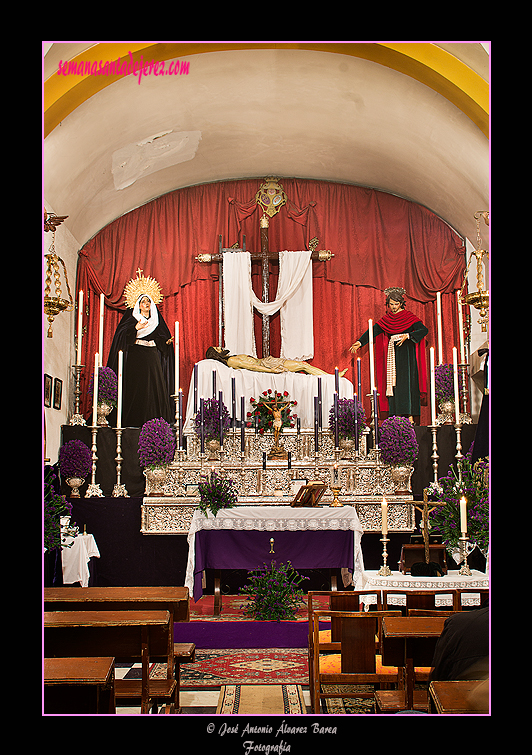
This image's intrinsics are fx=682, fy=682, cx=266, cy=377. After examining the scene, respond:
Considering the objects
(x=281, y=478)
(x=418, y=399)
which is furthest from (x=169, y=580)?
(x=418, y=399)

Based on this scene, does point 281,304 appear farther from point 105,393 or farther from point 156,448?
point 156,448

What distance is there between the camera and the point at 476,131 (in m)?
6.97

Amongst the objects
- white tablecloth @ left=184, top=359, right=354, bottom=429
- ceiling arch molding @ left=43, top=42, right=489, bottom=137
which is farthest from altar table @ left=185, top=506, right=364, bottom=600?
ceiling arch molding @ left=43, top=42, right=489, bottom=137

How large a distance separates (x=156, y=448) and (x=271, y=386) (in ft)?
6.55

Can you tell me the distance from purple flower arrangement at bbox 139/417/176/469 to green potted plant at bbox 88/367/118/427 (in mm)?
1177

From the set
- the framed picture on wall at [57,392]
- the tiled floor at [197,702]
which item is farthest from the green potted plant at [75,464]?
the tiled floor at [197,702]

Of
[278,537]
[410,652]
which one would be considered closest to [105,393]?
[278,537]

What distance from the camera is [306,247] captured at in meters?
10.3

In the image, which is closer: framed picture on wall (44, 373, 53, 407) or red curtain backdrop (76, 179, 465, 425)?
framed picture on wall (44, 373, 53, 407)

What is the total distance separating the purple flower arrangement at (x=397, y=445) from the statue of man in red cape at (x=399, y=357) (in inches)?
57.8

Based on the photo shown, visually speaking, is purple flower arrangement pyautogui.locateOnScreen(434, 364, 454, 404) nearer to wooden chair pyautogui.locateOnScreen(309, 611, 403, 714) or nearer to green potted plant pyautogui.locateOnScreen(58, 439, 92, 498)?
green potted plant pyautogui.locateOnScreen(58, 439, 92, 498)

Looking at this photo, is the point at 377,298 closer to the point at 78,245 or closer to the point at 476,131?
the point at 476,131

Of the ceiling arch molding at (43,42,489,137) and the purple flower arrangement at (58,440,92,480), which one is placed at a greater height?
the ceiling arch molding at (43,42,489,137)

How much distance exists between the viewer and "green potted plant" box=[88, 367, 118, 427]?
8.56 meters
